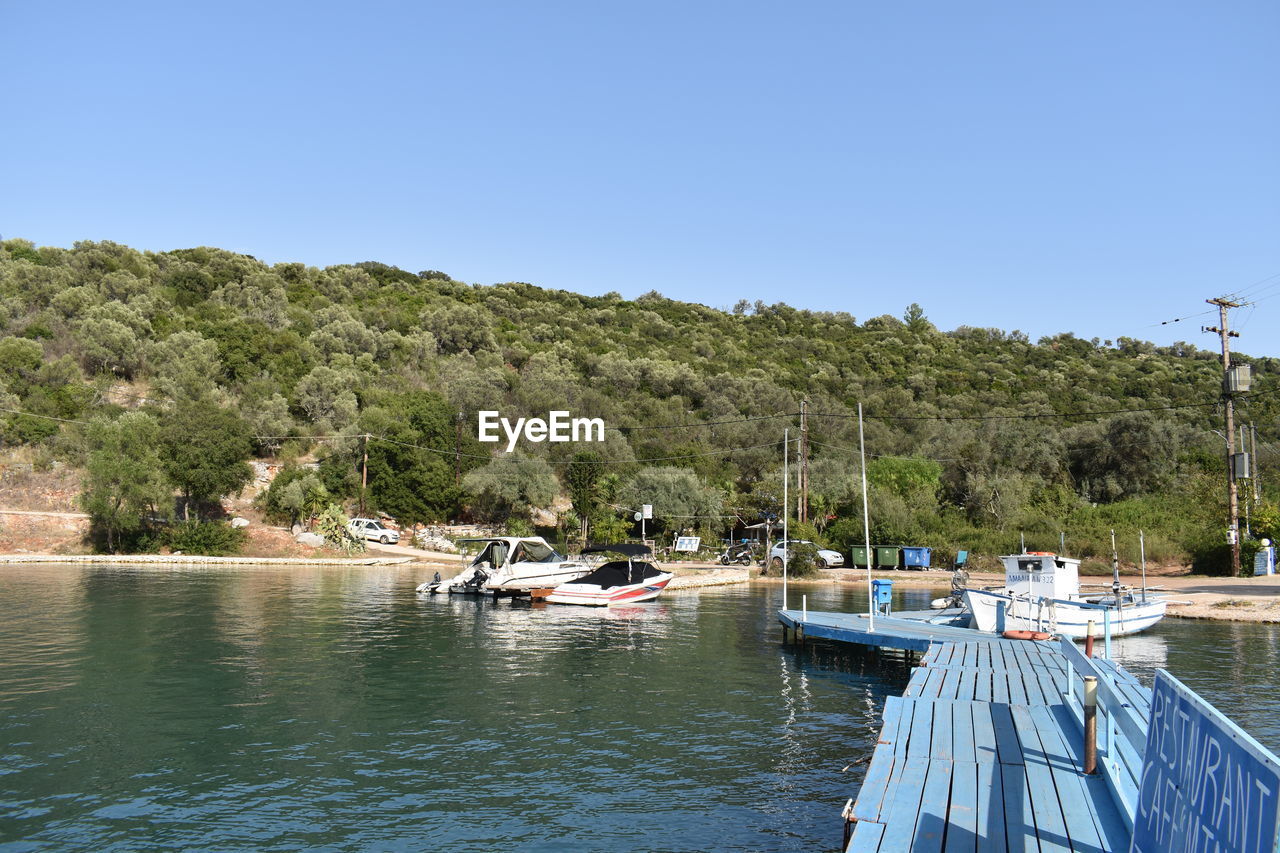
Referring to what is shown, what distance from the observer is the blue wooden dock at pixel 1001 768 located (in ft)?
24.1

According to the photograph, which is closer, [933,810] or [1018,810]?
[933,810]

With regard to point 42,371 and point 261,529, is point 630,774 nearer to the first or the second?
point 261,529

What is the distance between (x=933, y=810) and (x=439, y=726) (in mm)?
9191

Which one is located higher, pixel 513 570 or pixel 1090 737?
pixel 1090 737

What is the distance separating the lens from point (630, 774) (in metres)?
12.3

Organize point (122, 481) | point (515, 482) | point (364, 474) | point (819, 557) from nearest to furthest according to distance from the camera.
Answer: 1. point (819, 557)
2. point (122, 481)
3. point (364, 474)
4. point (515, 482)

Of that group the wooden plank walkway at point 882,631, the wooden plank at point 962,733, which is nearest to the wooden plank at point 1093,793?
the wooden plank at point 962,733

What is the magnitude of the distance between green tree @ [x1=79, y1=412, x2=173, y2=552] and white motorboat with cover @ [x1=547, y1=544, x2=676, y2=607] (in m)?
31.3

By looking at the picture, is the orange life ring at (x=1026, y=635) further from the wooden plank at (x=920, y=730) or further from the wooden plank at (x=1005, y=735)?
the wooden plank at (x=920, y=730)

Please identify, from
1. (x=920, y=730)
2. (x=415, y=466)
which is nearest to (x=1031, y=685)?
(x=920, y=730)

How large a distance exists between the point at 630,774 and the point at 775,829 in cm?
271

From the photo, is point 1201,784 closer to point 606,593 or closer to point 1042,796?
point 1042,796

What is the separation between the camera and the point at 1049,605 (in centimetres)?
2125

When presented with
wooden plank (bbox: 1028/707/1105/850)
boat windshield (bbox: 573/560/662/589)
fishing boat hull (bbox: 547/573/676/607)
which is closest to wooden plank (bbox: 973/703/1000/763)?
wooden plank (bbox: 1028/707/1105/850)
